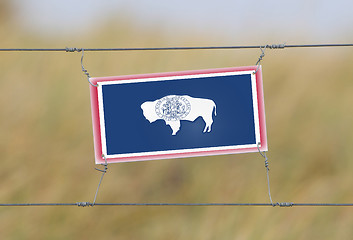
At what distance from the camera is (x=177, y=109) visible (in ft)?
9.43

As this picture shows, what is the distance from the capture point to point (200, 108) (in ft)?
9.36

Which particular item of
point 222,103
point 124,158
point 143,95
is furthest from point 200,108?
point 124,158

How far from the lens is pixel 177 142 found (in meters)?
2.86

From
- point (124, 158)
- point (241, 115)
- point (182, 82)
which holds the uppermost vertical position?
point (182, 82)

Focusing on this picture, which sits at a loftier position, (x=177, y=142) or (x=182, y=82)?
(x=182, y=82)

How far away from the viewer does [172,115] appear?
2.87m

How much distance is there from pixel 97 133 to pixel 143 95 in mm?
338

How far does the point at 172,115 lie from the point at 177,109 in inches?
1.8

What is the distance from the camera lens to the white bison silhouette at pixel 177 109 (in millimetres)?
2850

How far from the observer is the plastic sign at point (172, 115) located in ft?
9.36

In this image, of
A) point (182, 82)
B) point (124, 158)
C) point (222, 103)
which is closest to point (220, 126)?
point (222, 103)

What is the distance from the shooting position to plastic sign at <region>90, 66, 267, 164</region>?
9.36ft

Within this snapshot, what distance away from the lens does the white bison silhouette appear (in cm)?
285

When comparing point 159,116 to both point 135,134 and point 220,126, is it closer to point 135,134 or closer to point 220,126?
point 135,134
